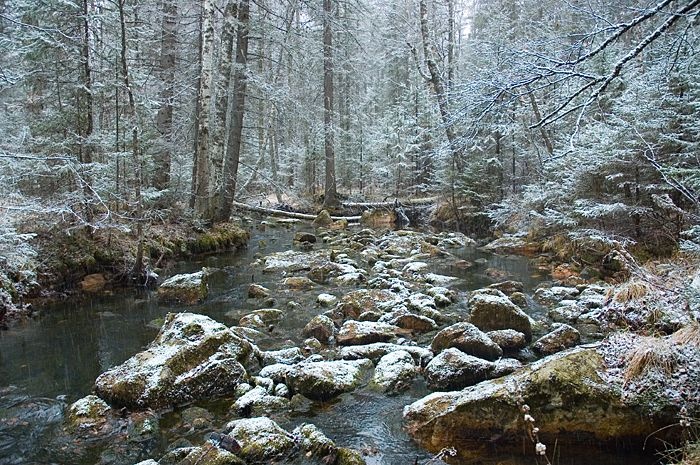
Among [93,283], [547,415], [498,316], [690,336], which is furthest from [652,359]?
[93,283]

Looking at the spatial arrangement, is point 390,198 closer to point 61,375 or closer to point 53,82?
point 53,82

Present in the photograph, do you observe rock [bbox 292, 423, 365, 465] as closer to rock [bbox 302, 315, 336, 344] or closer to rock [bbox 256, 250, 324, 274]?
rock [bbox 302, 315, 336, 344]

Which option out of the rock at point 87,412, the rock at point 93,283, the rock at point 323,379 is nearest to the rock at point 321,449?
the rock at point 323,379

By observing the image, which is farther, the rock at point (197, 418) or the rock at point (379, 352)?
the rock at point (379, 352)

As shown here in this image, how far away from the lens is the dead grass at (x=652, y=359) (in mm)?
3783

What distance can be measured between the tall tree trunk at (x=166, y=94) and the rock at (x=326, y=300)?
661 cm

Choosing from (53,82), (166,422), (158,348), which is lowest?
(166,422)

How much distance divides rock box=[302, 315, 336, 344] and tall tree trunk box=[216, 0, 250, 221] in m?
7.30

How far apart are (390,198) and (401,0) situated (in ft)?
37.9

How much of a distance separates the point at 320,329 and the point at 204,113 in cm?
758

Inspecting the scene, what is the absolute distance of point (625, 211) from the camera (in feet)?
29.8

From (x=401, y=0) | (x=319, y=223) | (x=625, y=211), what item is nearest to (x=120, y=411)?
(x=625, y=211)

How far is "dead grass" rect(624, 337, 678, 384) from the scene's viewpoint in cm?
378

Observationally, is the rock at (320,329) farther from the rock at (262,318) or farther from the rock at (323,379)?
the rock at (323,379)
